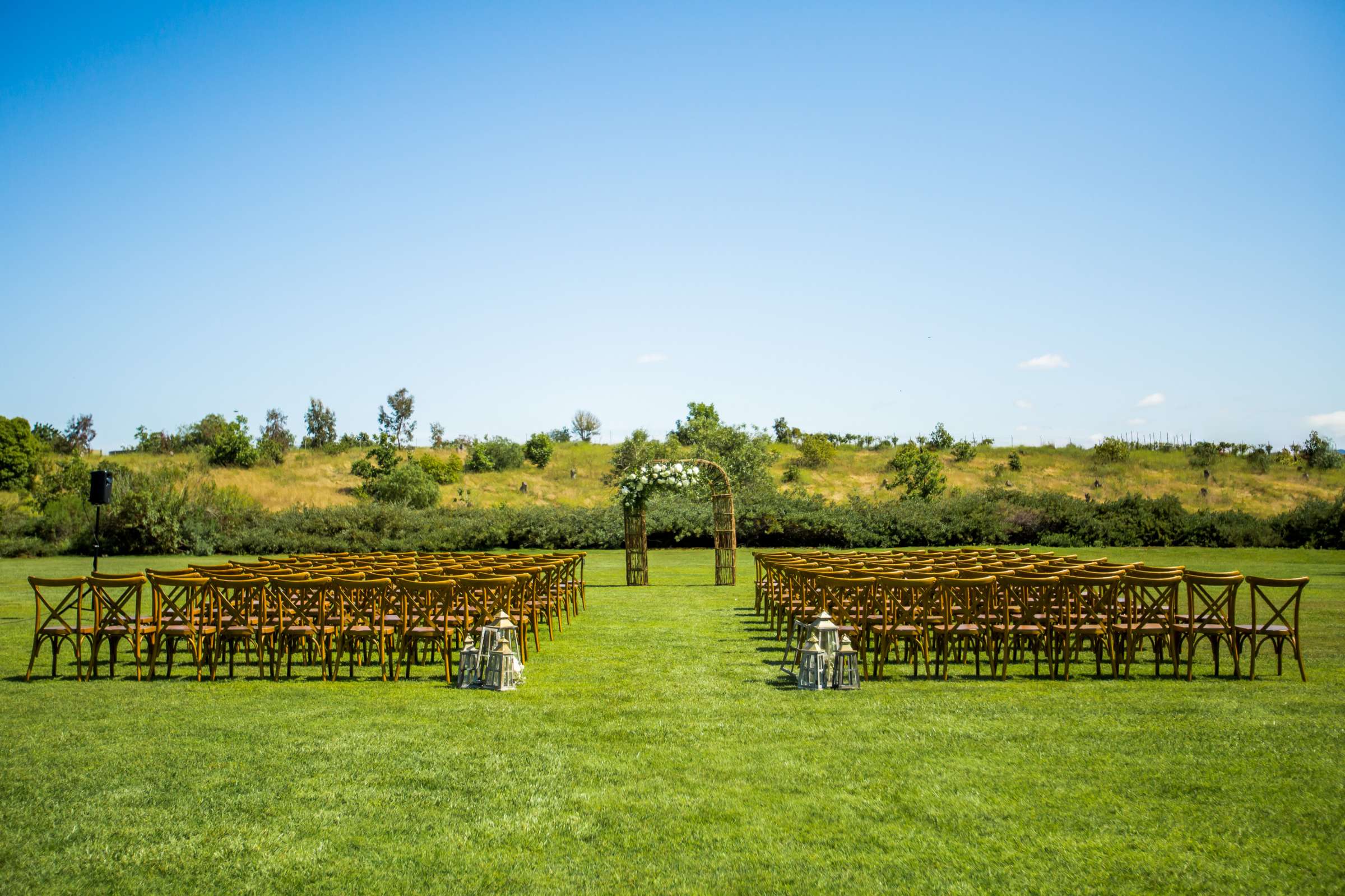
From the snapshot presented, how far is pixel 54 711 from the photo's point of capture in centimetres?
870

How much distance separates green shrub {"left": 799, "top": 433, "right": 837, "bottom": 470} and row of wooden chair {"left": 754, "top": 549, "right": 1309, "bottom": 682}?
54999 mm

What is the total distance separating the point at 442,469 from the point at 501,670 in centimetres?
5557

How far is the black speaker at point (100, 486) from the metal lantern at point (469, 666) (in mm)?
11739

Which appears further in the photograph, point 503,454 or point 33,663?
point 503,454

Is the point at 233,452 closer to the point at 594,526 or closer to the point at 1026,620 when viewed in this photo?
the point at 594,526

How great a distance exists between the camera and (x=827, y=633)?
32.6 ft

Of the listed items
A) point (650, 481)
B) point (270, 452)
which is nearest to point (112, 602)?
point (650, 481)

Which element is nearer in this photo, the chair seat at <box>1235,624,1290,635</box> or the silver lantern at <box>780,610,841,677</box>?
the silver lantern at <box>780,610,841,677</box>

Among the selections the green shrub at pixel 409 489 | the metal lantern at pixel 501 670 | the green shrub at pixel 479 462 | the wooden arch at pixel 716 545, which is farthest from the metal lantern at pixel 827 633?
the green shrub at pixel 479 462

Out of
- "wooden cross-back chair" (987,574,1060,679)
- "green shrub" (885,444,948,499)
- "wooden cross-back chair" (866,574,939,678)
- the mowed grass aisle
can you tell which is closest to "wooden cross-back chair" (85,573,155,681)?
the mowed grass aisle

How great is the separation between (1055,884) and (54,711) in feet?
28.2

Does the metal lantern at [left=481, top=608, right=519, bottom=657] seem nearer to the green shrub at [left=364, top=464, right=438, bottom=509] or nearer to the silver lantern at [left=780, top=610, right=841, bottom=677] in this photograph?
the silver lantern at [left=780, top=610, right=841, bottom=677]

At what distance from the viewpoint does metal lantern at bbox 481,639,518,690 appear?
32.0ft

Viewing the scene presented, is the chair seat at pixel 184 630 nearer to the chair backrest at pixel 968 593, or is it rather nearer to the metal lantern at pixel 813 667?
the metal lantern at pixel 813 667
